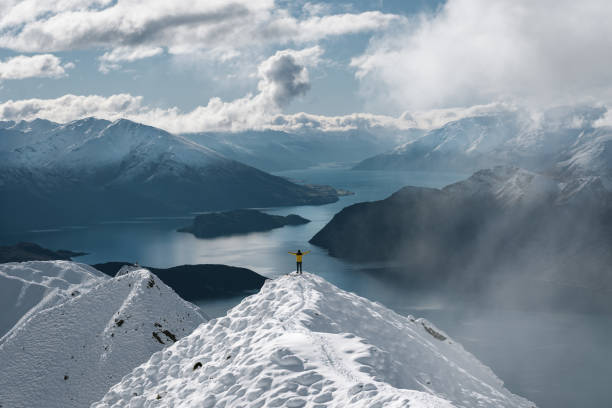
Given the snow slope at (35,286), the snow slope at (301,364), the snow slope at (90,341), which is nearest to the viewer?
the snow slope at (301,364)

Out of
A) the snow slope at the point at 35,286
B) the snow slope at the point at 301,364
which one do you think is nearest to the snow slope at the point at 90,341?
the snow slope at the point at 301,364

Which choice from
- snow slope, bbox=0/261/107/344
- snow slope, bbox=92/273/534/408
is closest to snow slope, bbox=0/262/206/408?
snow slope, bbox=92/273/534/408

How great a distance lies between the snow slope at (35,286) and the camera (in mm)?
77125

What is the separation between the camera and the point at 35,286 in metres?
82.0

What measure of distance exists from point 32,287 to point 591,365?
348ft

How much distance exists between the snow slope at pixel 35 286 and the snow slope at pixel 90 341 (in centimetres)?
2378

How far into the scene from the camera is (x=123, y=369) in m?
47.6

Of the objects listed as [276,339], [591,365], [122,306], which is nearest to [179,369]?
[276,339]

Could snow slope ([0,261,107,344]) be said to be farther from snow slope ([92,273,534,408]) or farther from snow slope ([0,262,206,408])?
snow slope ([92,273,534,408])

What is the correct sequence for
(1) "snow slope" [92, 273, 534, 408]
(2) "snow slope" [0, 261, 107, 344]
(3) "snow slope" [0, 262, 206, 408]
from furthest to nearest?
(2) "snow slope" [0, 261, 107, 344] → (3) "snow slope" [0, 262, 206, 408] → (1) "snow slope" [92, 273, 534, 408]

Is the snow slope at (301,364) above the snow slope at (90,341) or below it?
above

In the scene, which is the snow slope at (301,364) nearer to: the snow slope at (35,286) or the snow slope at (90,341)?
the snow slope at (90,341)

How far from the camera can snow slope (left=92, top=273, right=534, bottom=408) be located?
20.6 m

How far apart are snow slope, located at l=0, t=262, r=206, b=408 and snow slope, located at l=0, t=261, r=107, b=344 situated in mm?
23783
